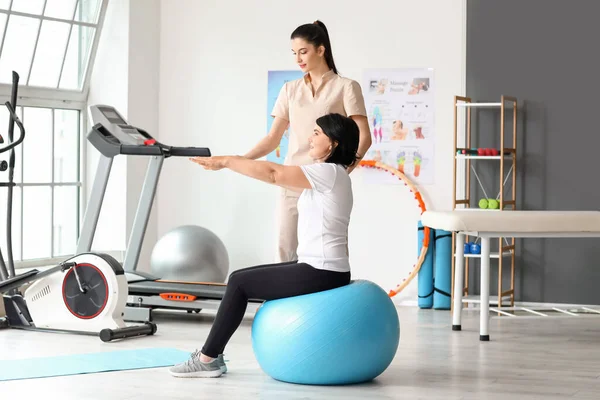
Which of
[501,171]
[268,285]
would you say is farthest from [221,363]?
[501,171]

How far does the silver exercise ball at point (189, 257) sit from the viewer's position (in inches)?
237

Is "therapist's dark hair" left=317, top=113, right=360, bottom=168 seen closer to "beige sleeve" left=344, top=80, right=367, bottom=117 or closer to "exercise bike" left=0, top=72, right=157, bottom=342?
"beige sleeve" left=344, top=80, right=367, bottom=117

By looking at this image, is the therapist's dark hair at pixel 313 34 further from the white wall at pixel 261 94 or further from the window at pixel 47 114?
the window at pixel 47 114

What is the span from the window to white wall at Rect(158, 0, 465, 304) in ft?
2.09

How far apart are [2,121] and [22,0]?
0.82m

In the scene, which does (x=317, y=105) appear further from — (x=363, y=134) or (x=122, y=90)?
(x=122, y=90)

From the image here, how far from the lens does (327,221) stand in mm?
3680

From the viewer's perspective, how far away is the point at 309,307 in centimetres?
360

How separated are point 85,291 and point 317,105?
159 cm

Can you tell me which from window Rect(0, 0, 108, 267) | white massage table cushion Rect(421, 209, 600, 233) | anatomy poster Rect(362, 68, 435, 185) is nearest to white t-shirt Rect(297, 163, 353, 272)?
white massage table cushion Rect(421, 209, 600, 233)

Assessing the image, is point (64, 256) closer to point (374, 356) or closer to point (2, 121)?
point (2, 121)

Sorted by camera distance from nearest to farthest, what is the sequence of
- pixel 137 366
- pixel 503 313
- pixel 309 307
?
pixel 309 307 < pixel 137 366 < pixel 503 313

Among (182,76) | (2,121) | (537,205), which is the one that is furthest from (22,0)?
(537,205)

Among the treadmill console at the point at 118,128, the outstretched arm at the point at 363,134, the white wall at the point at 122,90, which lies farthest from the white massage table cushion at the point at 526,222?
the white wall at the point at 122,90
